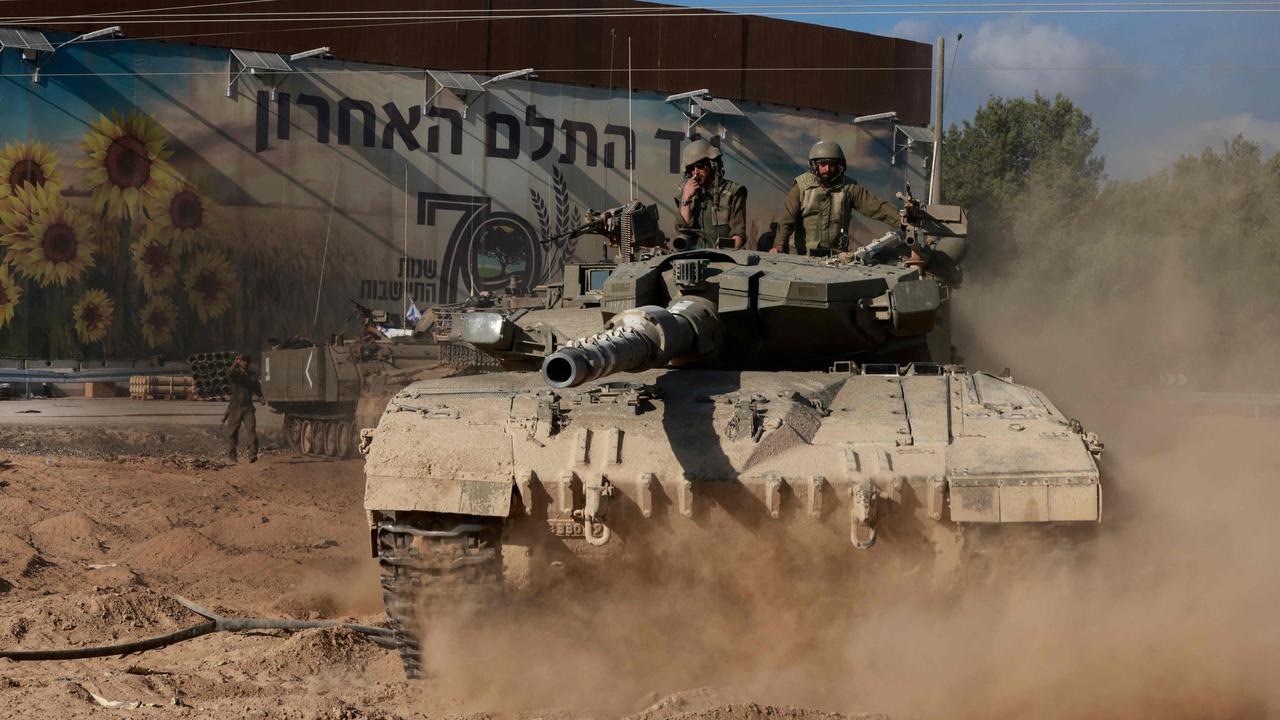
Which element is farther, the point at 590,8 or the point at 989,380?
the point at 590,8

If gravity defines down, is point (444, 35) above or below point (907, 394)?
above

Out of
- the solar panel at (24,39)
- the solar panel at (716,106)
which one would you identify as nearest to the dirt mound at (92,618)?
the solar panel at (24,39)

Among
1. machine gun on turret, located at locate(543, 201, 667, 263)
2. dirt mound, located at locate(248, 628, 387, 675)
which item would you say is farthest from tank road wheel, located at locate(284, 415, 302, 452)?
dirt mound, located at locate(248, 628, 387, 675)

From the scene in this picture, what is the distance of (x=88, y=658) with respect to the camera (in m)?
9.46

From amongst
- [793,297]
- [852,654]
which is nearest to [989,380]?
[793,297]

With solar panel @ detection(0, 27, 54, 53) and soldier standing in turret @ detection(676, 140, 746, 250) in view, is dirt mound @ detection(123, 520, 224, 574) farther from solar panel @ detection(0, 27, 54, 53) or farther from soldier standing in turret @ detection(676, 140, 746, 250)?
solar panel @ detection(0, 27, 54, 53)

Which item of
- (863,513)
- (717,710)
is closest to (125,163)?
(863,513)

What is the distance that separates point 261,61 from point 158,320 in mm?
4053

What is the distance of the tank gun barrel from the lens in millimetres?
7242

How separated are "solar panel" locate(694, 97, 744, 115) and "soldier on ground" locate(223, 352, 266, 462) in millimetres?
9207

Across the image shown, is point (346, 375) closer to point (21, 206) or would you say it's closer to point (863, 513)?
point (21, 206)

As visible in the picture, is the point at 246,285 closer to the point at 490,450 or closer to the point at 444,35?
the point at 444,35

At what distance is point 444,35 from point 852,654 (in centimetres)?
1680

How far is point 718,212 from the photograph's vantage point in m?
→ 12.5
